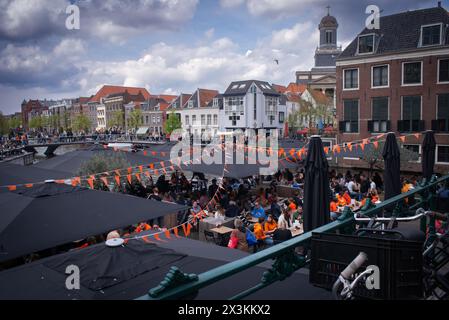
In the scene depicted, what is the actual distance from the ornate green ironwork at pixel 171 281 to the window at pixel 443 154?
94.5 ft

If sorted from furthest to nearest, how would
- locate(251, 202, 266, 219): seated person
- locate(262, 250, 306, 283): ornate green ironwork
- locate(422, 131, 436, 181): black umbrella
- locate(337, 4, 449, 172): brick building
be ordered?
1. locate(337, 4, 449, 172): brick building
2. locate(251, 202, 266, 219): seated person
3. locate(422, 131, 436, 181): black umbrella
4. locate(262, 250, 306, 283): ornate green ironwork

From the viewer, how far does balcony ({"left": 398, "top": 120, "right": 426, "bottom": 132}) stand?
2678 centimetres

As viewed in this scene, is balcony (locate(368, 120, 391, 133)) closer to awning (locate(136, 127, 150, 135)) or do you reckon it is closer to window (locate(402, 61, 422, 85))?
window (locate(402, 61, 422, 85))

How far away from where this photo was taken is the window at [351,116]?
30.2m

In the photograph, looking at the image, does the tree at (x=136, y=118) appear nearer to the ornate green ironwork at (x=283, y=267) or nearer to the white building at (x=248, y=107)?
the white building at (x=248, y=107)

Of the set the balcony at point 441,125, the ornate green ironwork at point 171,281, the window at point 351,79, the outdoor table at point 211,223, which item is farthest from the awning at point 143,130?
the ornate green ironwork at point 171,281

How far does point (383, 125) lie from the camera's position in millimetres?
28766

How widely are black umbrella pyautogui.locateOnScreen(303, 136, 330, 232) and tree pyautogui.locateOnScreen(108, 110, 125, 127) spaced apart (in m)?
74.9

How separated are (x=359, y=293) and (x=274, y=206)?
9789 mm

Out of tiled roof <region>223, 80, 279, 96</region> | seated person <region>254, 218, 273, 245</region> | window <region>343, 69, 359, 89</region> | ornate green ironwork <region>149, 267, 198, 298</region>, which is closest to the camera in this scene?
ornate green ironwork <region>149, 267, 198, 298</region>

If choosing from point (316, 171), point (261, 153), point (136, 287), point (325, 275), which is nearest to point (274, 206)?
point (261, 153)

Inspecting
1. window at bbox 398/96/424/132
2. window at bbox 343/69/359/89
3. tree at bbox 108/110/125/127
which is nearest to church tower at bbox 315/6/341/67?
tree at bbox 108/110/125/127

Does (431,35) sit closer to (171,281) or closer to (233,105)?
(171,281)
